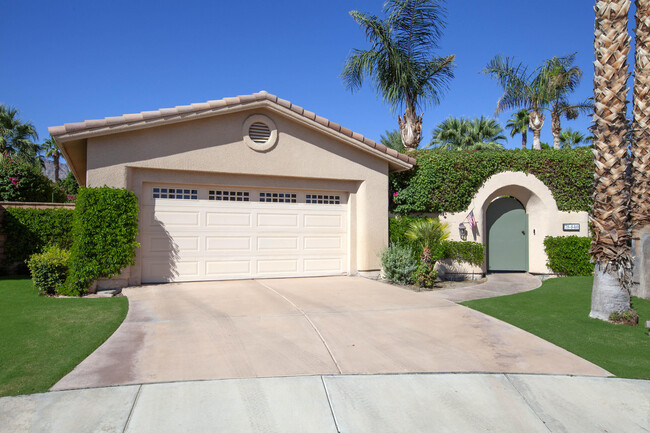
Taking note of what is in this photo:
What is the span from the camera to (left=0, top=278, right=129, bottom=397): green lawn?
4527mm

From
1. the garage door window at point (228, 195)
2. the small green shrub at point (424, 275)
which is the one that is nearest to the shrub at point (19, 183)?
the garage door window at point (228, 195)

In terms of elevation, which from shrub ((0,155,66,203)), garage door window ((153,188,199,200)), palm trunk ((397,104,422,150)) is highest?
A: palm trunk ((397,104,422,150))

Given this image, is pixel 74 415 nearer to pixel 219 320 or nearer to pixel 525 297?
pixel 219 320

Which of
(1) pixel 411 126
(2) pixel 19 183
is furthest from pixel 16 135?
(1) pixel 411 126

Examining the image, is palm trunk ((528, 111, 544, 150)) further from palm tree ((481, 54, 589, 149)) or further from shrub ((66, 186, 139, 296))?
shrub ((66, 186, 139, 296))

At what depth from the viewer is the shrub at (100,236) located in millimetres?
8992

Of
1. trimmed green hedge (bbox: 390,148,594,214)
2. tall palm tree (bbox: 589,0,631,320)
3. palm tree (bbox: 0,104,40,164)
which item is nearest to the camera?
tall palm tree (bbox: 589,0,631,320)

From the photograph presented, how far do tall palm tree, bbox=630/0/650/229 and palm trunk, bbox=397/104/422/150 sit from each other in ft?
24.8

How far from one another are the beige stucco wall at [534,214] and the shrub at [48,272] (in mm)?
9905

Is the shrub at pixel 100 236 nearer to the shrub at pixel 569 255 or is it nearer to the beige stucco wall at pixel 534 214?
the beige stucco wall at pixel 534 214

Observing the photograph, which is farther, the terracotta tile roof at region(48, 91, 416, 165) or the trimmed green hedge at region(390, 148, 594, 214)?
the trimmed green hedge at region(390, 148, 594, 214)

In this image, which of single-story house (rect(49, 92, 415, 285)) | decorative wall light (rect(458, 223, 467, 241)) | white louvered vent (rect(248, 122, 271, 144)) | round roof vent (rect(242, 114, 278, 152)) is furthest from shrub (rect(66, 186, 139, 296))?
decorative wall light (rect(458, 223, 467, 241))

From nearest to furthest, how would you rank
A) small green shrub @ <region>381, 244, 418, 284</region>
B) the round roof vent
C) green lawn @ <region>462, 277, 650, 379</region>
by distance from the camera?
1. green lawn @ <region>462, 277, 650, 379</region>
2. the round roof vent
3. small green shrub @ <region>381, 244, 418, 284</region>

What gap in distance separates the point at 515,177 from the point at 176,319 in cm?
1070
